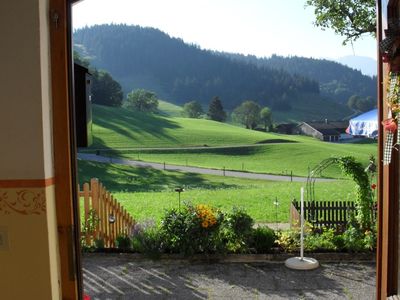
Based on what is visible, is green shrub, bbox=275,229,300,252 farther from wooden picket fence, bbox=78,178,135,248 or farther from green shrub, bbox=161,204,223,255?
wooden picket fence, bbox=78,178,135,248

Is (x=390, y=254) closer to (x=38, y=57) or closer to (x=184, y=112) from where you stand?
(x=38, y=57)

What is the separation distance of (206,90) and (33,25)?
378ft

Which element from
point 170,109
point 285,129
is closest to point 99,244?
point 285,129

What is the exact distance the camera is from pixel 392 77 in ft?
8.19

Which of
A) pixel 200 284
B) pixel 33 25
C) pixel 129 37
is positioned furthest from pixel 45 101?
pixel 129 37

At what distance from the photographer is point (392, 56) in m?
2.46

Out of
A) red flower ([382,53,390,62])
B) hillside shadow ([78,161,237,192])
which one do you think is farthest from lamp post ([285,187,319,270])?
hillside shadow ([78,161,237,192])

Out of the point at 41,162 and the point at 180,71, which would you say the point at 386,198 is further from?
the point at 180,71

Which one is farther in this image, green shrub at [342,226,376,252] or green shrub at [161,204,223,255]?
green shrub at [342,226,376,252]

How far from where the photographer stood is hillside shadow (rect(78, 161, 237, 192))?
32.6m

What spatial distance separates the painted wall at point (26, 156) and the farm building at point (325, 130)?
71.8m

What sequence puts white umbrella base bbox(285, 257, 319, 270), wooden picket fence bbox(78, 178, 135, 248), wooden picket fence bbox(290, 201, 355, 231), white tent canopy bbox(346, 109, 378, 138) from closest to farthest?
white umbrella base bbox(285, 257, 319, 270) → wooden picket fence bbox(78, 178, 135, 248) → wooden picket fence bbox(290, 201, 355, 231) → white tent canopy bbox(346, 109, 378, 138)

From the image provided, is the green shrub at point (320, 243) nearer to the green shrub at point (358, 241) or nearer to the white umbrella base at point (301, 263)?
the green shrub at point (358, 241)

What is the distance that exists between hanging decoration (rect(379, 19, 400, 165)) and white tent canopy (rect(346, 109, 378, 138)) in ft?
21.3
